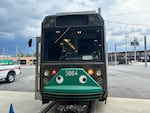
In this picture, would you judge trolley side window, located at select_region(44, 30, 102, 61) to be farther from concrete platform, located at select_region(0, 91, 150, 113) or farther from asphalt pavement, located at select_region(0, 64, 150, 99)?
asphalt pavement, located at select_region(0, 64, 150, 99)

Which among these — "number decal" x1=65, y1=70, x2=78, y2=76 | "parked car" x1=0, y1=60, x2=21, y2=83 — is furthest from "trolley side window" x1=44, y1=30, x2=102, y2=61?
"parked car" x1=0, y1=60, x2=21, y2=83

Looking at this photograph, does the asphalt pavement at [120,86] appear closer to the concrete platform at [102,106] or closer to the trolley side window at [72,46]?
the concrete platform at [102,106]

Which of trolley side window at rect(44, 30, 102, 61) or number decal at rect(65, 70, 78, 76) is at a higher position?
trolley side window at rect(44, 30, 102, 61)

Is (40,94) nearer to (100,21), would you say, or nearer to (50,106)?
(50,106)

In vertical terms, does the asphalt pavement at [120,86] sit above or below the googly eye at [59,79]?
below

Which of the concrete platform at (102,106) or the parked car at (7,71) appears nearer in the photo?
the concrete platform at (102,106)

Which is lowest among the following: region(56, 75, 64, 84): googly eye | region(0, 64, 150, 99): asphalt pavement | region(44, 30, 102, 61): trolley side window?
region(0, 64, 150, 99): asphalt pavement

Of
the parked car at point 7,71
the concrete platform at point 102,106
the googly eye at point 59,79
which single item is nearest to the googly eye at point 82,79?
the googly eye at point 59,79

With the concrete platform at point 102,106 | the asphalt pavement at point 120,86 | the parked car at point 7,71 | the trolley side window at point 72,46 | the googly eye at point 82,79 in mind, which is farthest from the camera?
the parked car at point 7,71

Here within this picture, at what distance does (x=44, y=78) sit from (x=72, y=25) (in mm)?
1818

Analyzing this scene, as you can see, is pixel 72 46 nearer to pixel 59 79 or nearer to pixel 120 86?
pixel 59 79

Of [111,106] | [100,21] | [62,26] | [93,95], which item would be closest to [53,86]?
[93,95]

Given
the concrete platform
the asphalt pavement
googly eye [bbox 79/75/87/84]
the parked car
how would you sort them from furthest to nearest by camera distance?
the parked car → the asphalt pavement → the concrete platform → googly eye [bbox 79/75/87/84]

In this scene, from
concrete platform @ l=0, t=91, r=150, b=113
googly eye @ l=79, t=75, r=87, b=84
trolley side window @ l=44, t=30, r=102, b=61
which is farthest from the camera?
concrete platform @ l=0, t=91, r=150, b=113
